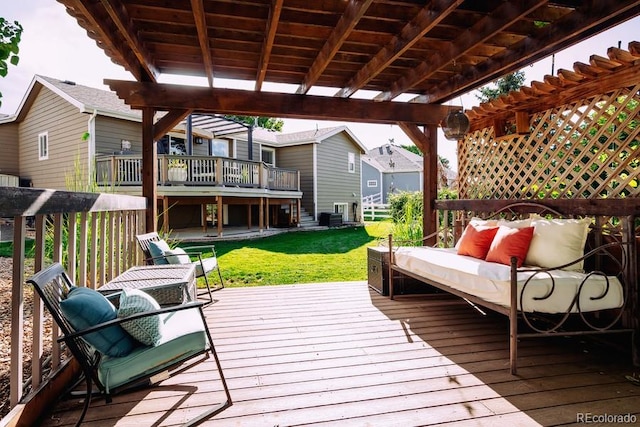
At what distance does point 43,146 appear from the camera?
12.4 metres

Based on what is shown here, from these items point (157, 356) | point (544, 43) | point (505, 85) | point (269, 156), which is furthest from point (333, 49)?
point (505, 85)

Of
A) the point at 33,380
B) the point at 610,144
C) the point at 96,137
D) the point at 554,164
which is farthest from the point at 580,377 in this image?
the point at 96,137

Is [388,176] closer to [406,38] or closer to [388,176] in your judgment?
[388,176]

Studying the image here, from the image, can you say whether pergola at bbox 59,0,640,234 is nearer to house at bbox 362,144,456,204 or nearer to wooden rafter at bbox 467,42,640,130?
wooden rafter at bbox 467,42,640,130

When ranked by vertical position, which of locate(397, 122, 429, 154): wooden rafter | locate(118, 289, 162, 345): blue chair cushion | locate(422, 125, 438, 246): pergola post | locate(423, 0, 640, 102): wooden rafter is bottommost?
locate(118, 289, 162, 345): blue chair cushion

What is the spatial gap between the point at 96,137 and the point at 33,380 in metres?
10.6

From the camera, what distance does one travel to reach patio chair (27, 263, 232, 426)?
160 centimetres

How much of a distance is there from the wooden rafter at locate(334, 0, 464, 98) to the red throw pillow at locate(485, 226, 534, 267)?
6.08 feet

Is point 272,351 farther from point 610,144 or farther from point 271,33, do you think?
point 610,144

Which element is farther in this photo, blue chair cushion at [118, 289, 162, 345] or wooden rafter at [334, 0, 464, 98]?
wooden rafter at [334, 0, 464, 98]

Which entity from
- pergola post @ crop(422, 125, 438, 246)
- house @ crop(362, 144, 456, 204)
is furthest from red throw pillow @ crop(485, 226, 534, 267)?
house @ crop(362, 144, 456, 204)

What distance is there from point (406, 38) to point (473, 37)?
0.56m

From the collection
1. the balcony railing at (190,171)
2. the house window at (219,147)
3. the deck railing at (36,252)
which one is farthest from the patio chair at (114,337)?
the house window at (219,147)

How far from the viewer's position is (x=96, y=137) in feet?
34.8
